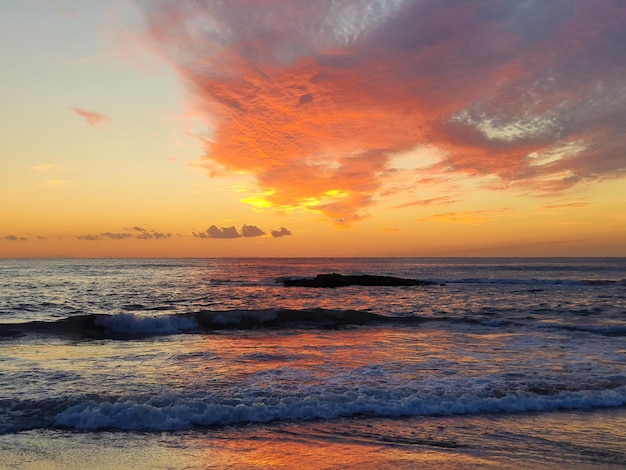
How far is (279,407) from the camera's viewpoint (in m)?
10.3

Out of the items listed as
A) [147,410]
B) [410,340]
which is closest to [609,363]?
[410,340]

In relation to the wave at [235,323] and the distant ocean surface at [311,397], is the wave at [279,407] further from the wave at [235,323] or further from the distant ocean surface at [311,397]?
the wave at [235,323]

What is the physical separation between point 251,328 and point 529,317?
1817 cm

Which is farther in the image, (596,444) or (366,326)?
(366,326)

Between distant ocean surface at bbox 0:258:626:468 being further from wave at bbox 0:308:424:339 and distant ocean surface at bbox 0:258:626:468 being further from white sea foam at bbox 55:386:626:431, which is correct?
wave at bbox 0:308:424:339

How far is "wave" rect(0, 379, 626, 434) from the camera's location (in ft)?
31.8

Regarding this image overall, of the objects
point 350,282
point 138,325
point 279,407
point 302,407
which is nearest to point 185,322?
point 138,325

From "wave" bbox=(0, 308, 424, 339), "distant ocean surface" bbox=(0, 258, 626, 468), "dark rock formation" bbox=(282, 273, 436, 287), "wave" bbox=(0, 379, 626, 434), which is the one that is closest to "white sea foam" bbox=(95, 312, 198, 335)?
"wave" bbox=(0, 308, 424, 339)

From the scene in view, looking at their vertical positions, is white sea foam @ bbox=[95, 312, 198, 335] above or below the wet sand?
below

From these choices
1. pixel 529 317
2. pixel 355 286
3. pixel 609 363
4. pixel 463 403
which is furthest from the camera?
pixel 355 286

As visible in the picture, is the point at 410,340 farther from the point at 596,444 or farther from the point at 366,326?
the point at 596,444

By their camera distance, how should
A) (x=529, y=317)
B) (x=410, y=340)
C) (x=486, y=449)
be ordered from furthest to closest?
1. (x=529, y=317)
2. (x=410, y=340)
3. (x=486, y=449)

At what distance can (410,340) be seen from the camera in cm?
2067

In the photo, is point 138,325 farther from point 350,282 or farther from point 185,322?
point 350,282
